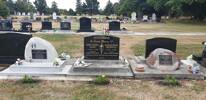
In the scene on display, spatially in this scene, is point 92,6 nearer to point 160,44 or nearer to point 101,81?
point 160,44

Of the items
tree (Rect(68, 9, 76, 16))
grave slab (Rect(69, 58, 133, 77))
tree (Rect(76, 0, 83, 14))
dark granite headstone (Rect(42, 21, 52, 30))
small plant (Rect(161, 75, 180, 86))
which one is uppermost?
tree (Rect(76, 0, 83, 14))

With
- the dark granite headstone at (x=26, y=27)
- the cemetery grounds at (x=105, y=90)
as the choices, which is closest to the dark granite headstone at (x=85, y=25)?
the dark granite headstone at (x=26, y=27)

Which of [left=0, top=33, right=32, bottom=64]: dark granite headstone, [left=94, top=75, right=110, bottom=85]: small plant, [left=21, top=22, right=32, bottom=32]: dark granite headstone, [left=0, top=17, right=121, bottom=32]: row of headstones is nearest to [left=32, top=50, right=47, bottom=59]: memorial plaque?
[left=0, top=33, right=32, bottom=64]: dark granite headstone

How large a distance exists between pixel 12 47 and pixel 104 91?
5134mm

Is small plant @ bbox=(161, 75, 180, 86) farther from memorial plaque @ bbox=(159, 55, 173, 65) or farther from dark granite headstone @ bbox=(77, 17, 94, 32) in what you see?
dark granite headstone @ bbox=(77, 17, 94, 32)

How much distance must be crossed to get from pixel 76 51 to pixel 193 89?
8500mm

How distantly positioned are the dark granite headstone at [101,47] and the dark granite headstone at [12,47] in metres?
2.37

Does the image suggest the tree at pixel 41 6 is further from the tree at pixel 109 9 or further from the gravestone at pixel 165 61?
the gravestone at pixel 165 61

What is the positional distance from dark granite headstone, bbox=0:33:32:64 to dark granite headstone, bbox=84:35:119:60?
93.4 inches

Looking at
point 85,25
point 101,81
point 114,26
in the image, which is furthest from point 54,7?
point 101,81

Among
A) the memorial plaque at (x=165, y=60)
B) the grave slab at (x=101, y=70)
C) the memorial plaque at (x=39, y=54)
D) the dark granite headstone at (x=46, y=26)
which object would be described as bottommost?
the grave slab at (x=101, y=70)

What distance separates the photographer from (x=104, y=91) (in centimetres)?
898

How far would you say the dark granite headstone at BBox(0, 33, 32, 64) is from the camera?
12586mm

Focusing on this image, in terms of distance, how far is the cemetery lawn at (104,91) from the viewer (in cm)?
850
